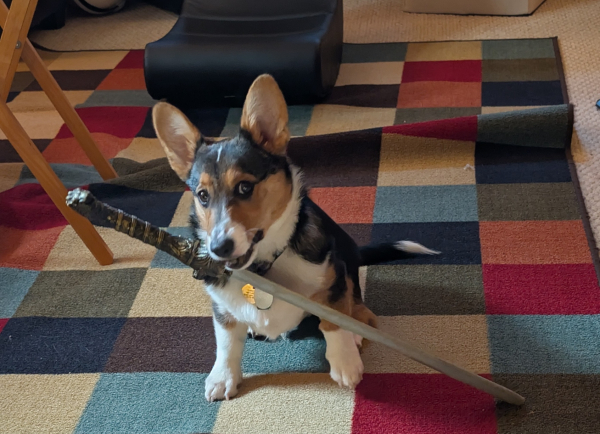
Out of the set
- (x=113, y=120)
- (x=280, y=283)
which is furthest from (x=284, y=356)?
(x=113, y=120)

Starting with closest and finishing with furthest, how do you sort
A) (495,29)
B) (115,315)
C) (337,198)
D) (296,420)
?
(296,420)
(115,315)
(337,198)
(495,29)

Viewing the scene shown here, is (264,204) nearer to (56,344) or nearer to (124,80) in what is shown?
(56,344)

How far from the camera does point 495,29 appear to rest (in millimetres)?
3299

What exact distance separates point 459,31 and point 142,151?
1.90m

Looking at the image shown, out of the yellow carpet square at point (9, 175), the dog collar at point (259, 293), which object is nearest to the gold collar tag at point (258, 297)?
the dog collar at point (259, 293)

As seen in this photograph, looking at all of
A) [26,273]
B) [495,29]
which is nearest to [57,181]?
[26,273]

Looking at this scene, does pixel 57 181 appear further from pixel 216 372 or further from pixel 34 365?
pixel 216 372

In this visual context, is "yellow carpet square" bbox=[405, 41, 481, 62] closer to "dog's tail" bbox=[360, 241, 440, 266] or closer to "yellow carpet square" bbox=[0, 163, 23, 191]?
"dog's tail" bbox=[360, 241, 440, 266]

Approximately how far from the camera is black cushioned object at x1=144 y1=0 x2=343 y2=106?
264 centimetres

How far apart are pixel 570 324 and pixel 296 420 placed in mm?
773

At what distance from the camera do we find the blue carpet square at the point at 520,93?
2594 millimetres

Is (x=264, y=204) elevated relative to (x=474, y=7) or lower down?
elevated

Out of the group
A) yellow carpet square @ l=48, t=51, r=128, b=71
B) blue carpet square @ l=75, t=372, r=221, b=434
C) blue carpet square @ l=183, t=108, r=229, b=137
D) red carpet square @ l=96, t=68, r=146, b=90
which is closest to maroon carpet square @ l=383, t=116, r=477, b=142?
blue carpet square @ l=183, t=108, r=229, b=137

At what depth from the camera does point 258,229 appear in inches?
50.5
